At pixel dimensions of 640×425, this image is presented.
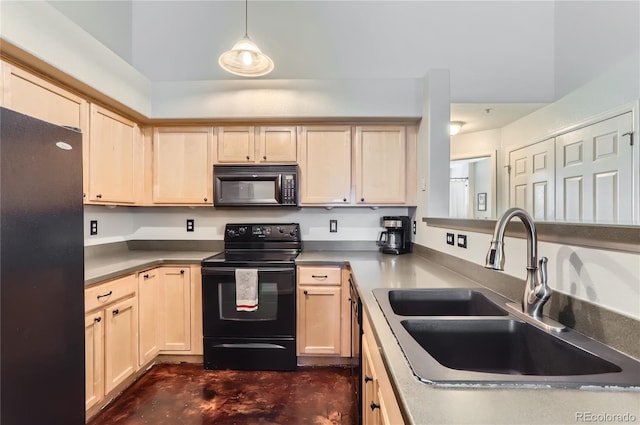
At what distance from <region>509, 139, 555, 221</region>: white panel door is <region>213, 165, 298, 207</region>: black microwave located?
7.59 feet

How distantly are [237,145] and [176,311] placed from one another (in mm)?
1487

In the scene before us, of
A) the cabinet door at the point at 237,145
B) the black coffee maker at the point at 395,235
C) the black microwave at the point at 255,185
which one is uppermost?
the cabinet door at the point at 237,145

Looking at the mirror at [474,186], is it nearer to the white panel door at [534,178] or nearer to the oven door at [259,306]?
the white panel door at [534,178]

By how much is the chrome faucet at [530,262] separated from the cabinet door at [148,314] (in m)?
2.27

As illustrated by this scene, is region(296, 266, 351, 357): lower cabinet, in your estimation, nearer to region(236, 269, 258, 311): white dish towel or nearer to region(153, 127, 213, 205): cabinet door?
region(236, 269, 258, 311): white dish towel

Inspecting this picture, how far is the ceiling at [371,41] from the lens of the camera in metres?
2.66

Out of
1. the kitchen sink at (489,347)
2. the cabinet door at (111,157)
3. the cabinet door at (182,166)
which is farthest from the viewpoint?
the cabinet door at (182,166)

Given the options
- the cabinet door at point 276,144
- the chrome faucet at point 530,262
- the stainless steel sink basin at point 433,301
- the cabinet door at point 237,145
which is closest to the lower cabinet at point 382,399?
the stainless steel sink basin at point 433,301

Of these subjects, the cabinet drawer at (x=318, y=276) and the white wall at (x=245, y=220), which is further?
the white wall at (x=245, y=220)

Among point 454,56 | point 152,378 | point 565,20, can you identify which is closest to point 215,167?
point 152,378

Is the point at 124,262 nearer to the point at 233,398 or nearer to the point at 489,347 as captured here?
the point at 233,398

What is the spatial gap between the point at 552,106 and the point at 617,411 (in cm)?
294

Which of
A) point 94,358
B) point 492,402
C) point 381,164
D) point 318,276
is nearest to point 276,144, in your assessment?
point 381,164

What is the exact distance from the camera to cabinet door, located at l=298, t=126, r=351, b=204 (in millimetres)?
2592
